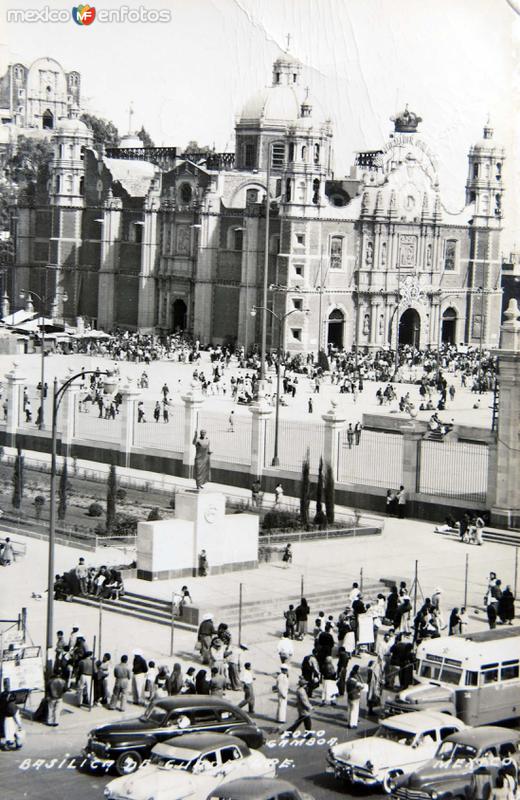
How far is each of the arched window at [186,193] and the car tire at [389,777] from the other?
65.5 meters

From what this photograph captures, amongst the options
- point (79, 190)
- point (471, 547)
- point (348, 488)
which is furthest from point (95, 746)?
point (79, 190)

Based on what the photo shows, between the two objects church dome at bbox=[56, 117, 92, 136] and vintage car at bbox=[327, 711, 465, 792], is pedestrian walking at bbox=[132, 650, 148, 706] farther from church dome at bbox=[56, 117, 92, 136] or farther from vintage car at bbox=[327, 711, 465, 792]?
church dome at bbox=[56, 117, 92, 136]

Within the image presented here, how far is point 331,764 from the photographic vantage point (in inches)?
762

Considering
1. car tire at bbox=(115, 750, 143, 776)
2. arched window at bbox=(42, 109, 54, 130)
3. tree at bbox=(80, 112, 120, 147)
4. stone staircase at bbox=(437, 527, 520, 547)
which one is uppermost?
arched window at bbox=(42, 109, 54, 130)

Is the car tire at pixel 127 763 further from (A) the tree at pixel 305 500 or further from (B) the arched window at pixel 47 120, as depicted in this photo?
(B) the arched window at pixel 47 120

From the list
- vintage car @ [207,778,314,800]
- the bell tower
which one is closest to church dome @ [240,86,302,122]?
the bell tower

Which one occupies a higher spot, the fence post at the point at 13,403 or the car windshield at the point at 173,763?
the fence post at the point at 13,403

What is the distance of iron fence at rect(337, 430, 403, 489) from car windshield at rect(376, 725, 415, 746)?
64.0ft

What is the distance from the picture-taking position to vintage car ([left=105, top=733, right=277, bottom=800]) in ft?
58.5

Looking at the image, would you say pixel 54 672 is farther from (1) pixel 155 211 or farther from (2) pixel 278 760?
(1) pixel 155 211

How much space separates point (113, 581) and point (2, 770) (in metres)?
8.69

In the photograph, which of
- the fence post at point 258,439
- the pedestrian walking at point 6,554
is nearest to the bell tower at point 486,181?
the fence post at point 258,439

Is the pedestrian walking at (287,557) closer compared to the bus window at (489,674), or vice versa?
the bus window at (489,674)

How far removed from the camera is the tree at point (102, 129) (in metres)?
122
